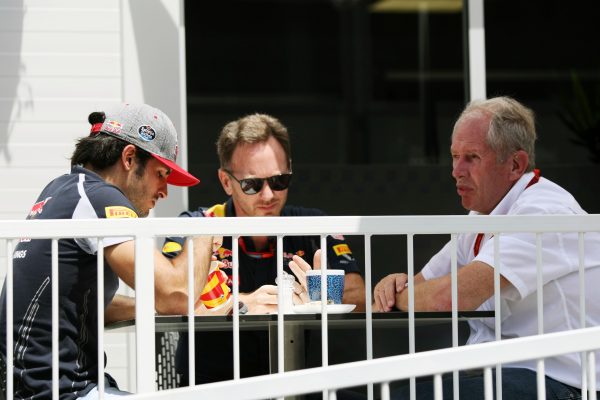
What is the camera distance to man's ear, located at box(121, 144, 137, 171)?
3.18 m

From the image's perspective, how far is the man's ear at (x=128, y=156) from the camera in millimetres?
3178

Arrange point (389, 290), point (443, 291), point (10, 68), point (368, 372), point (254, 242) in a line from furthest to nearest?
point (10, 68), point (254, 242), point (389, 290), point (443, 291), point (368, 372)

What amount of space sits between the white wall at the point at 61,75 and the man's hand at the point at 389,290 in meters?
1.43

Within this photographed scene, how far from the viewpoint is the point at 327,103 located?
1616 cm

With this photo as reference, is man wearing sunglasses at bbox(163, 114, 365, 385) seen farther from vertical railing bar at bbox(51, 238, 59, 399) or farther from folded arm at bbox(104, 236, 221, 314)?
vertical railing bar at bbox(51, 238, 59, 399)

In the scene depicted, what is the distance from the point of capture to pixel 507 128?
3.62 m

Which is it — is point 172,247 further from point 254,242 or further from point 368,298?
point 368,298

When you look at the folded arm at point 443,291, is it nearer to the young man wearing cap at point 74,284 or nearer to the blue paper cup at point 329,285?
the blue paper cup at point 329,285

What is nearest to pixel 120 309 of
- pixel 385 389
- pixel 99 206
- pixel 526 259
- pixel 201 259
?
pixel 201 259

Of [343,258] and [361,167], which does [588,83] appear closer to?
[361,167]

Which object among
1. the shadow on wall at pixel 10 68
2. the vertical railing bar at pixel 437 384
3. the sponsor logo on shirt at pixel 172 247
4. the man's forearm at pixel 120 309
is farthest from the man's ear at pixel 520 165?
the shadow on wall at pixel 10 68

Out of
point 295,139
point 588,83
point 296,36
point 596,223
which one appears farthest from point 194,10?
point 596,223

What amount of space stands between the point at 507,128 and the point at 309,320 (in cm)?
107

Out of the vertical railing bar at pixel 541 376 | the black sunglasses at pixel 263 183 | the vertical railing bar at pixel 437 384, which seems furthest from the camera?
the black sunglasses at pixel 263 183
